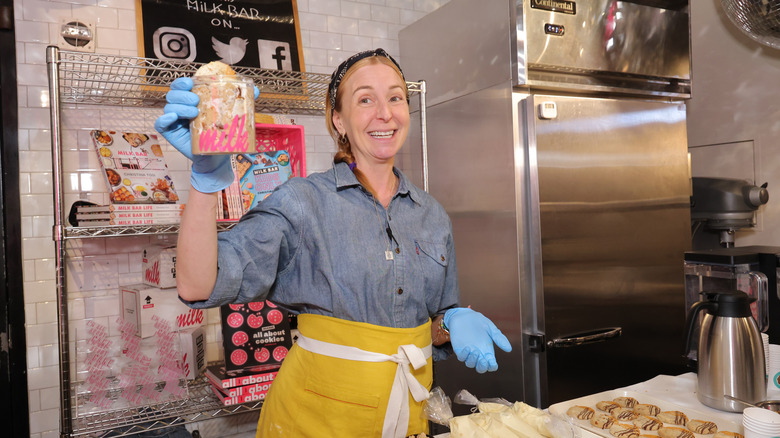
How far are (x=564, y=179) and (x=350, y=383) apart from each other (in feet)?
4.87

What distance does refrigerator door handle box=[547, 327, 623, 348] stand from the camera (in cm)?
246

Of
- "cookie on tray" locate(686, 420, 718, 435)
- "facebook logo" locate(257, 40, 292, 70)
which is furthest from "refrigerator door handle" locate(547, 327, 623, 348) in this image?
"facebook logo" locate(257, 40, 292, 70)

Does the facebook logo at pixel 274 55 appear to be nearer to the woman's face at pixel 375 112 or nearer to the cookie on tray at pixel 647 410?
the woman's face at pixel 375 112

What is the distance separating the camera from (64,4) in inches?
95.1

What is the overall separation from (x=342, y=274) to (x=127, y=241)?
1.39 meters

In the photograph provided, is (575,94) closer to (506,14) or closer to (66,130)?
(506,14)

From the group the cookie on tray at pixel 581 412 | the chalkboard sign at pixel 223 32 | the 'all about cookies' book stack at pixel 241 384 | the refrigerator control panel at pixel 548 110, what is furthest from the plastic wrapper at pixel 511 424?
the chalkboard sign at pixel 223 32

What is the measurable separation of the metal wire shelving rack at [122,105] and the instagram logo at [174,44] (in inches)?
5.6

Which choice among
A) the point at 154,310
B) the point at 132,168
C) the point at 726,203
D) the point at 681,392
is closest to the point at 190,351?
the point at 154,310

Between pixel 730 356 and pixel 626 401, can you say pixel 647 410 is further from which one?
pixel 730 356

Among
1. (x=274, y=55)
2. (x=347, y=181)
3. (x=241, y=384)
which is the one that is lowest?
(x=241, y=384)

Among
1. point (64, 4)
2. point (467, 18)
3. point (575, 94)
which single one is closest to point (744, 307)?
point (575, 94)

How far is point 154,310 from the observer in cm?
225

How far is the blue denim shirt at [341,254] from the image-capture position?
148 centimetres
